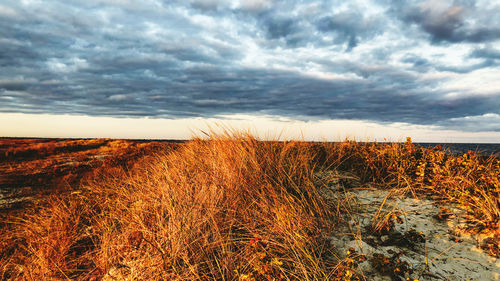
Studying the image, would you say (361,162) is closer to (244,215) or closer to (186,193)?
(244,215)

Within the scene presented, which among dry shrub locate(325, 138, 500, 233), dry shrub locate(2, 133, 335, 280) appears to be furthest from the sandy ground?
dry shrub locate(2, 133, 335, 280)

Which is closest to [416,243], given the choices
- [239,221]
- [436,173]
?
[436,173]

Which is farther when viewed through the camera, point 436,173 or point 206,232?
point 436,173

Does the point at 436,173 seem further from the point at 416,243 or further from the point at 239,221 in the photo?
the point at 239,221

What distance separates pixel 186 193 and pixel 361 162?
4149 millimetres

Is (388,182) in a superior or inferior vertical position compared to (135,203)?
superior

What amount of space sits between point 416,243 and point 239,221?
8.17ft

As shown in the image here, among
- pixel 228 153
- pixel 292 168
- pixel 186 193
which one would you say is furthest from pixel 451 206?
pixel 186 193

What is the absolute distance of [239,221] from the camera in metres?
3.64

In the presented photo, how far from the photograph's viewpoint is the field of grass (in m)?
2.97

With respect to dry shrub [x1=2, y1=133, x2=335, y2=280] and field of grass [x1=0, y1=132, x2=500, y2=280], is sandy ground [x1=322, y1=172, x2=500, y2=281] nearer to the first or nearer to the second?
field of grass [x1=0, y1=132, x2=500, y2=280]

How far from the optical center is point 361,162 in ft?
19.3

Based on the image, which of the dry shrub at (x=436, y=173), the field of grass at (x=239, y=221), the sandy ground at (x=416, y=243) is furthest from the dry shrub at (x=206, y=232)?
the dry shrub at (x=436, y=173)

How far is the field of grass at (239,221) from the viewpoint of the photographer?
2967 mm
